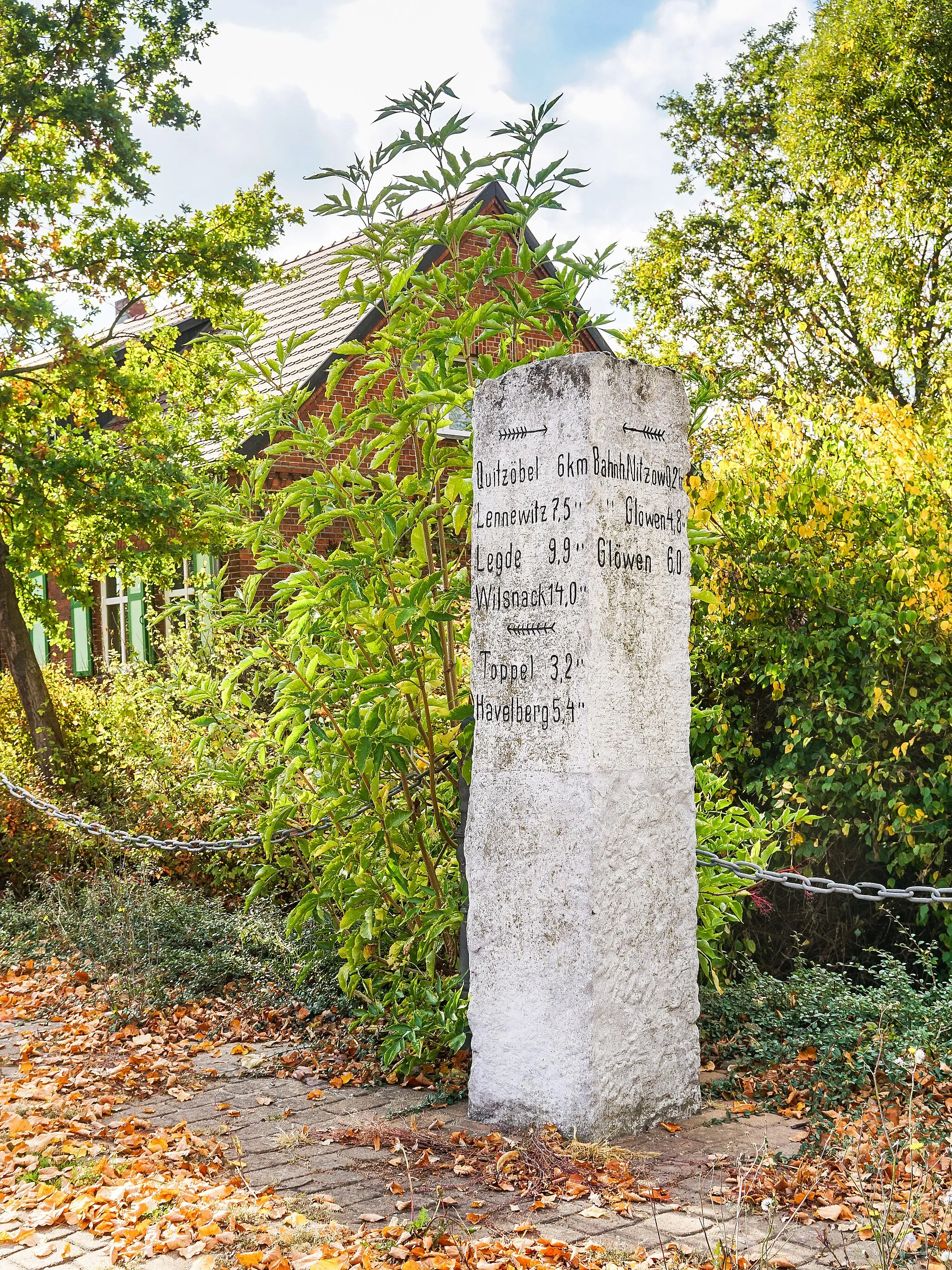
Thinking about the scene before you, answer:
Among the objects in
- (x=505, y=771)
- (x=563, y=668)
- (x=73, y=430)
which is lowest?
(x=505, y=771)

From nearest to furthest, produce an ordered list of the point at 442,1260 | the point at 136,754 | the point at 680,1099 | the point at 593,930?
the point at 442,1260 → the point at 593,930 → the point at 680,1099 → the point at 136,754

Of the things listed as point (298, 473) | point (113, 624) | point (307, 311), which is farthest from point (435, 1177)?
point (113, 624)

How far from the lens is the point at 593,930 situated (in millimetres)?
4004

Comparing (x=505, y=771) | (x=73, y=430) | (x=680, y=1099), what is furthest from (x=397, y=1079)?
(x=73, y=430)

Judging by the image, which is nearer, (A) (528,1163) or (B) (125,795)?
(A) (528,1163)

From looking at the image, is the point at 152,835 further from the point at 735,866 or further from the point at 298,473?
the point at 298,473

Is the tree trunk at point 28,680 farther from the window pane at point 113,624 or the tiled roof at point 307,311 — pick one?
the window pane at point 113,624

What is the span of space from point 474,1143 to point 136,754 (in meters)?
5.71

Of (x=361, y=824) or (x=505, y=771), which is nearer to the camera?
(x=505, y=771)

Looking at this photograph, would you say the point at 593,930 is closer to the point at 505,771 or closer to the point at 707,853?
the point at 505,771

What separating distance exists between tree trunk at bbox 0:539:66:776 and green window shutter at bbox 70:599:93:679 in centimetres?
611

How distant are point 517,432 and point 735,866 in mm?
1938

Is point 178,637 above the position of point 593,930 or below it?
above

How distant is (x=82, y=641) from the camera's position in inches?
686
